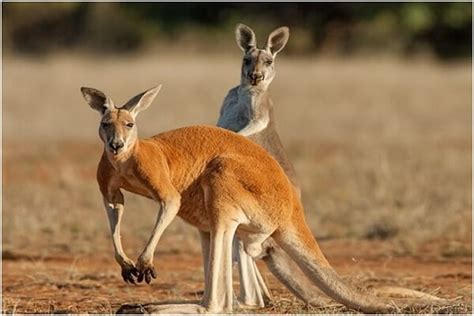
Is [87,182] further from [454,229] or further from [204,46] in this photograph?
[204,46]

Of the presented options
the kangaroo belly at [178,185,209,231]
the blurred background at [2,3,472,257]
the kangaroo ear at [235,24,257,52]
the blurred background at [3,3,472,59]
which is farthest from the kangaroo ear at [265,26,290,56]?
the blurred background at [3,3,472,59]

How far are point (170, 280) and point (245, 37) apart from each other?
184 centimetres

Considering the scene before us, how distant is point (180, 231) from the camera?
35.3 feet

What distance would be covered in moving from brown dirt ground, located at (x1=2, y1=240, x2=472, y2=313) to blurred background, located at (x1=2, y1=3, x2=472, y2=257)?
0.42m

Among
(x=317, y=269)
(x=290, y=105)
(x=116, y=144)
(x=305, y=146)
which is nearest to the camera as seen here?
(x=116, y=144)

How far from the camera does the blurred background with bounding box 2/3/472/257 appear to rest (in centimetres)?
1098

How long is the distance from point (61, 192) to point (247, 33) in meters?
5.29

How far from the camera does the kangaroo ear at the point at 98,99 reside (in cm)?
592

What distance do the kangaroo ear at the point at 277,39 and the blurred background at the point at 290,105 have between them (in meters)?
2.44

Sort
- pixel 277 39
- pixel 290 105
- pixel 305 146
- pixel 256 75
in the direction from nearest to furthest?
pixel 256 75
pixel 277 39
pixel 305 146
pixel 290 105

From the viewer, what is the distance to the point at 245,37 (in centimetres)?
820

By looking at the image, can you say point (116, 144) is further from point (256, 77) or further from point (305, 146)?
point (305, 146)

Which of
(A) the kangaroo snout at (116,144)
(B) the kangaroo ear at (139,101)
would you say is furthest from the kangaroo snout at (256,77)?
(A) the kangaroo snout at (116,144)

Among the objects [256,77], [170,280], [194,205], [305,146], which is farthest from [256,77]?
[305,146]
